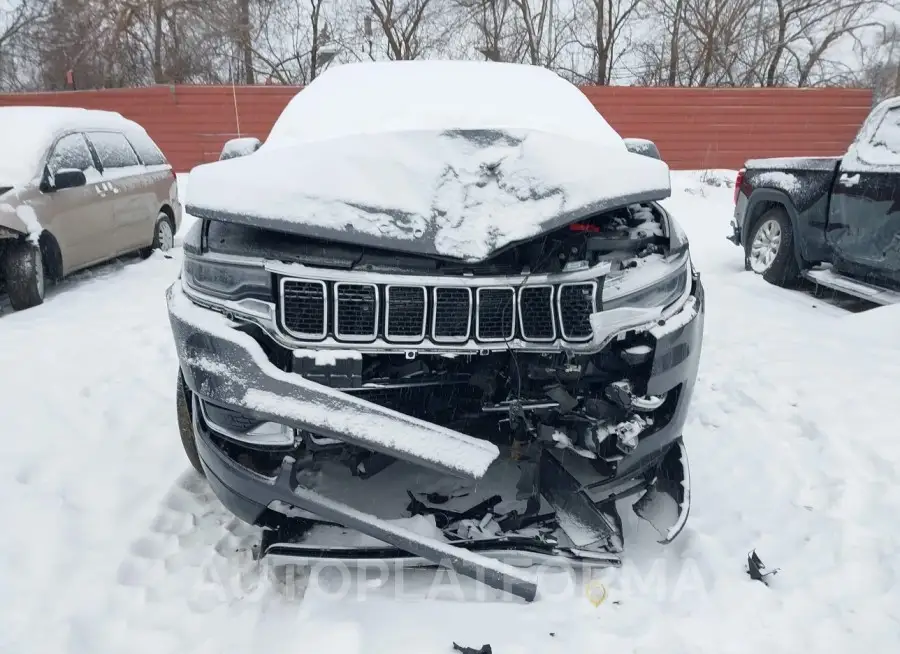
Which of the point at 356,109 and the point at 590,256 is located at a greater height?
the point at 356,109

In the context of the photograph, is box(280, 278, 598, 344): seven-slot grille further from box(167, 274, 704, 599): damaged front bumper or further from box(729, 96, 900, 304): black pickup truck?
box(729, 96, 900, 304): black pickup truck

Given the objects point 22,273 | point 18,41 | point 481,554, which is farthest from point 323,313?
point 18,41

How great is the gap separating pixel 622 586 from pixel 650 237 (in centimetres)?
125

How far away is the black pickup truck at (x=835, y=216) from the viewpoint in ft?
15.9

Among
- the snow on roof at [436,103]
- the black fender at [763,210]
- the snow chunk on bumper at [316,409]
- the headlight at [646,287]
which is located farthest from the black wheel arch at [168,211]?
the headlight at [646,287]

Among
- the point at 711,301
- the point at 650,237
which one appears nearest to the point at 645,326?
the point at 650,237

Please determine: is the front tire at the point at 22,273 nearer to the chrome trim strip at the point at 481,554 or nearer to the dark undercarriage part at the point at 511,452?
the dark undercarriage part at the point at 511,452

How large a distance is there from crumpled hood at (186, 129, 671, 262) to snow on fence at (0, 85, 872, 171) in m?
12.6

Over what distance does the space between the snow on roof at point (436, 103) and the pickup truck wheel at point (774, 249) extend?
3.27 meters

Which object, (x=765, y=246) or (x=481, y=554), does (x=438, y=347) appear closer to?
(x=481, y=554)

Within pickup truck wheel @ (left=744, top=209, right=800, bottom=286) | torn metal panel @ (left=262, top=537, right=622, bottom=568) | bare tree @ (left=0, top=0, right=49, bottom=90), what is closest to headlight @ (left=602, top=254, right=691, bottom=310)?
torn metal panel @ (left=262, top=537, right=622, bottom=568)

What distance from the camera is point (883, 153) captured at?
500 cm

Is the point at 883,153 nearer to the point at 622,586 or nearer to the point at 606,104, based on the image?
the point at 622,586

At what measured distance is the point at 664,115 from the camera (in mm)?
14312
